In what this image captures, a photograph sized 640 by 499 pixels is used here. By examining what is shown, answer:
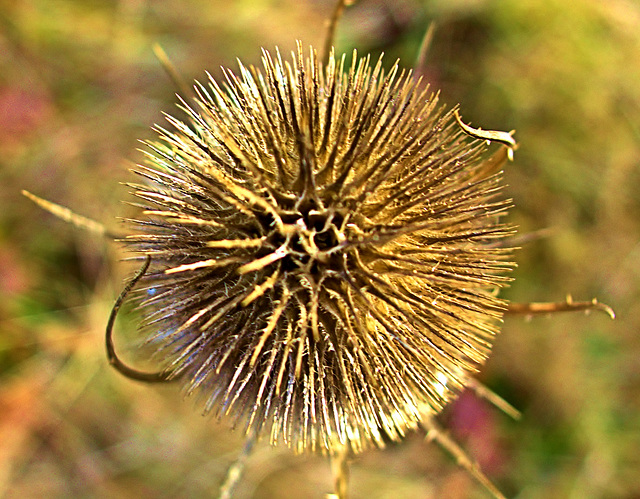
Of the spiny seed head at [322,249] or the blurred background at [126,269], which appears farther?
the blurred background at [126,269]

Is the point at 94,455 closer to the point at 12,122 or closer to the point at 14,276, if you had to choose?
the point at 14,276

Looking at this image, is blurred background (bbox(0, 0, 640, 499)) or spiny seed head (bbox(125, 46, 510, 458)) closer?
spiny seed head (bbox(125, 46, 510, 458))

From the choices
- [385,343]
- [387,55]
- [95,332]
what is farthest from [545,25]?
[95,332]

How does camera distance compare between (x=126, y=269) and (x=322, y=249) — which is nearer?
(x=322, y=249)
